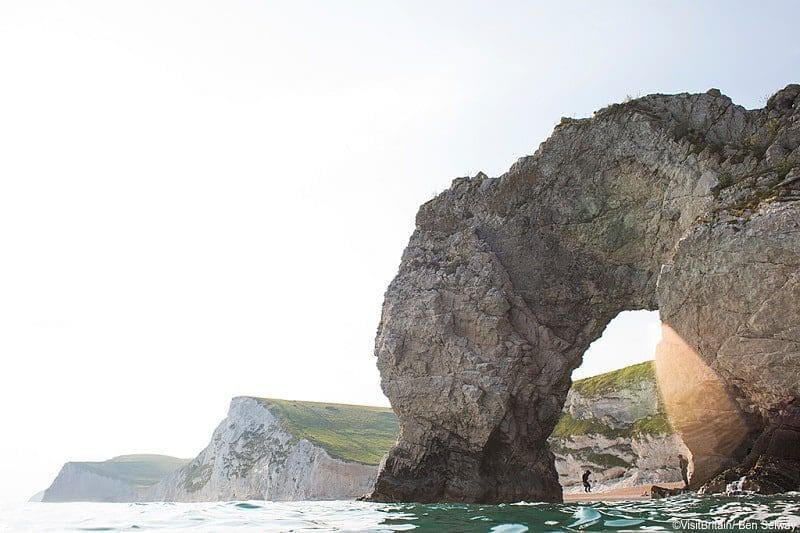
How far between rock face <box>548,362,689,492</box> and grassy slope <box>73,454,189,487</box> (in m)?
88.3

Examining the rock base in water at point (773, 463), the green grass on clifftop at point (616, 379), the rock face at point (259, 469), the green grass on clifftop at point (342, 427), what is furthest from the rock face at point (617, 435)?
the rock base in water at point (773, 463)

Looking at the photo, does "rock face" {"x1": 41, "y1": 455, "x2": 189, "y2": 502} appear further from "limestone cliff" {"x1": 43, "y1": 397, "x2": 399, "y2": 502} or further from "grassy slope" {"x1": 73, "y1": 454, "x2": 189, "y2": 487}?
"limestone cliff" {"x1": 43, "y1": 397, "x2": 399, "y2": 502}

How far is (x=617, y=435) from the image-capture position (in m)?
57.9

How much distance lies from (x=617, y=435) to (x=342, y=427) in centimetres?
4851

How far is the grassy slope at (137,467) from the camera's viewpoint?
401 ft

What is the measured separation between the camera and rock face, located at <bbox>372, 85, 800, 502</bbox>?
23.4 meters

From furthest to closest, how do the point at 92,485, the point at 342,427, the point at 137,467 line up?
1. the point at 137,467
2. the point at 92,485
3. the point at 342,427

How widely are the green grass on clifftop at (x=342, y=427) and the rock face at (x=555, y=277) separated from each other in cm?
4519

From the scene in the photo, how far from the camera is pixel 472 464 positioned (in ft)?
94.1

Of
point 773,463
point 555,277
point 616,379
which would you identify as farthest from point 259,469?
point 773,463

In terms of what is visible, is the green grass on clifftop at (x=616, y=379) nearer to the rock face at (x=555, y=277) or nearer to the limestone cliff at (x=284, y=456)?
the limestone cliff at (x=284, y=456)

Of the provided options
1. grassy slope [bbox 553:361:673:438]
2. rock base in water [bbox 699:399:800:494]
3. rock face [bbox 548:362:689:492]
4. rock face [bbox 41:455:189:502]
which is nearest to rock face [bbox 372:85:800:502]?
rock base in water [bbox 699:399:800:494]

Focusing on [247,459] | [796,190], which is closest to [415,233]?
[796,190]

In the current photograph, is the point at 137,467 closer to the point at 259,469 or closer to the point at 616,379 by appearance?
the point at 259,469
